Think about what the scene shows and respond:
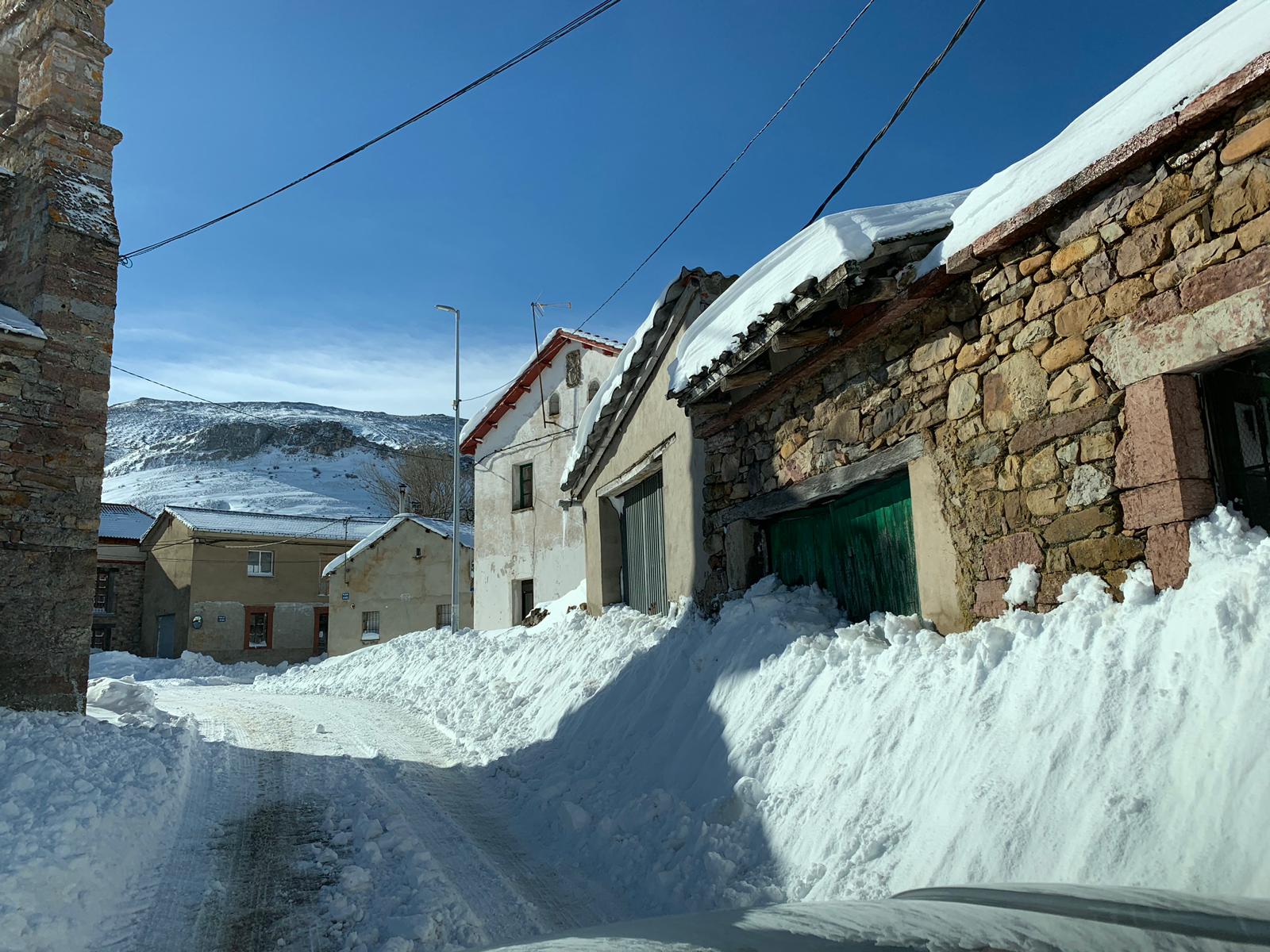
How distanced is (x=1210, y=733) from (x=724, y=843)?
2601mm

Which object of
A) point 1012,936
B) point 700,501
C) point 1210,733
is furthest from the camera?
point 700,501

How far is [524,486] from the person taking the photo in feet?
73.8

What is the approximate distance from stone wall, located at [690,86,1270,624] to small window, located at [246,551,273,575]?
104 ft

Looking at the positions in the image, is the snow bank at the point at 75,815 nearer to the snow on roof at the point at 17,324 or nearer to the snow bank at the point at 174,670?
the snow on roof at the point at 17,324

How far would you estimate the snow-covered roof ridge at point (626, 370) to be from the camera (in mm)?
9320

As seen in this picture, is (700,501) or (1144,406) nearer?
(1144,406)

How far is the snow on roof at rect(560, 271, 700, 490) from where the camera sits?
952cm

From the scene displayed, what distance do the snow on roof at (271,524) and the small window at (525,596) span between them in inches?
583

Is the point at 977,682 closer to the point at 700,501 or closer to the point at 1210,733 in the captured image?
the point at 1210,733

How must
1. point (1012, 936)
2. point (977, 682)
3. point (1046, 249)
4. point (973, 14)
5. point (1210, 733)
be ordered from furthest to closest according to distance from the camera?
point (973, 14) → point (1046, 249) → point (977, 682) → point (1210, 733) → point (1012, 936)

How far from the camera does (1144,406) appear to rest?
4.24m

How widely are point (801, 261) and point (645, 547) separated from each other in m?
4.72

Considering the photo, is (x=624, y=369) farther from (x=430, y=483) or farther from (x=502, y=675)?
(x=430, y=483)

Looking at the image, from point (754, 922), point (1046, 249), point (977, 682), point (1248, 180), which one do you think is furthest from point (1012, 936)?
point (1046, 249)
